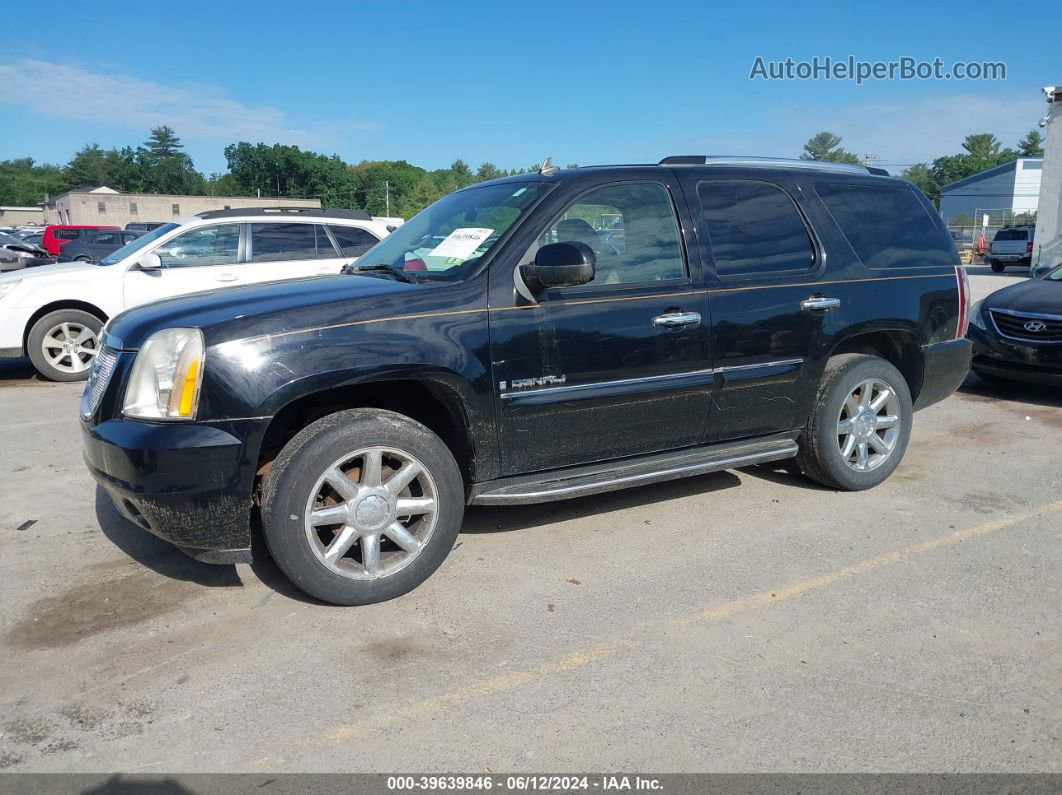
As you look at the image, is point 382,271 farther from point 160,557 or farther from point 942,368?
point 942,368

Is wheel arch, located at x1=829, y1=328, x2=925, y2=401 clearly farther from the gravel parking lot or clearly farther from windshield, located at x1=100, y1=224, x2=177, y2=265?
windshield, located at x1=100, y1=224, x2=177, y2=265

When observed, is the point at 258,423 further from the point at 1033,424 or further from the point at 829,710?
the point at 1033,424

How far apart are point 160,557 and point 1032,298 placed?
7861 millimetres

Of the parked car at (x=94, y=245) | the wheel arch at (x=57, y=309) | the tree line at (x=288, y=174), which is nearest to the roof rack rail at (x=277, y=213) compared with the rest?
the wheel arch at (x=57, y=309)

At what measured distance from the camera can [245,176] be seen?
118875 mm

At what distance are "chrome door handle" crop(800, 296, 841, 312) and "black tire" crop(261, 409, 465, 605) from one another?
7.28ft

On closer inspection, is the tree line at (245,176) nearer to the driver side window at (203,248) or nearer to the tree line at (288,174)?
the tree line at (288,174)

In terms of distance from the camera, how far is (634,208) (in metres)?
4.46

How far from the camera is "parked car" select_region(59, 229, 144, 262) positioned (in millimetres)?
29016

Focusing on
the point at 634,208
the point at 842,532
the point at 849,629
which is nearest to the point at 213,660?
the point at 849,629

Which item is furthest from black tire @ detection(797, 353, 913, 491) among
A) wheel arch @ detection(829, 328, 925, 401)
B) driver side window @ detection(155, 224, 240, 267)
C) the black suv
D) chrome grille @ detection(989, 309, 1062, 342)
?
driver side window @ detection(155, 224, 240, 267)

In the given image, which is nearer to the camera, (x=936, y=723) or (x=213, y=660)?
(x=936, y=723)

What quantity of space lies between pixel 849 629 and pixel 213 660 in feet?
8.32

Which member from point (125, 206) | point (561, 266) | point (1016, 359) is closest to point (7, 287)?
point (561, 266)
